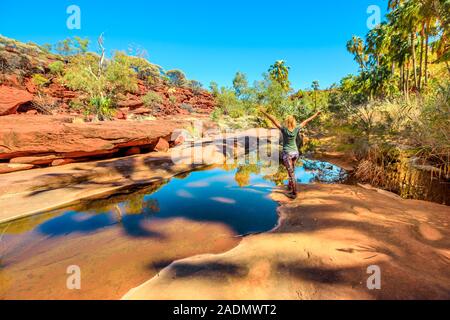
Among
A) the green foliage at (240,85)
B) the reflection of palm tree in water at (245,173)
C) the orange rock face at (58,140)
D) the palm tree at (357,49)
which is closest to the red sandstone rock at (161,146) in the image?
the orange rock face at (58,140)

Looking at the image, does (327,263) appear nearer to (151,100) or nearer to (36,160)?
(36,160)

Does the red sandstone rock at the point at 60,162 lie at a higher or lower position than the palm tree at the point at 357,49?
lower

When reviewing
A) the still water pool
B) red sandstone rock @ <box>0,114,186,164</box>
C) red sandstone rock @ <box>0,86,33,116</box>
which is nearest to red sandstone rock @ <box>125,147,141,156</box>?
red sandstone rock @ <box>0,114,186,164</box>

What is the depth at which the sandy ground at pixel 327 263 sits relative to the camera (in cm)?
199

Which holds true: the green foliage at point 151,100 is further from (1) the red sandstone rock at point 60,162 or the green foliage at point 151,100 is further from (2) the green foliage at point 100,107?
(1) the red sandstone rock at point 60,162

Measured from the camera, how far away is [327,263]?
244cm

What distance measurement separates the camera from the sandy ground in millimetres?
1986

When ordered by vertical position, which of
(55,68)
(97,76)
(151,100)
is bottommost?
(151,100)

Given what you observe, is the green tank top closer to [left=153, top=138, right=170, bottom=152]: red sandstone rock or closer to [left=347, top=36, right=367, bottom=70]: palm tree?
[left=153, top=138, right=170, bottom=152]: red sandstone rock

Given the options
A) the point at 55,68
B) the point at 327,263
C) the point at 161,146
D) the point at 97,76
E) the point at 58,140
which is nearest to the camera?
the point at 327,263

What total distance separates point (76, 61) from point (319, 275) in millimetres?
30535

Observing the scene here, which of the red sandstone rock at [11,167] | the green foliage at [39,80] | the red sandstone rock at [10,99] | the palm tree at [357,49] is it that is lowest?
the red sandstone rock at [11,167]

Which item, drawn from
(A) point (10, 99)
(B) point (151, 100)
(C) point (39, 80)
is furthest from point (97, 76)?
(A) point (10, 99)

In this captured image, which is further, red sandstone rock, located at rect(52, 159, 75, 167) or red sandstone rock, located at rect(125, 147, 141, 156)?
red sandstone rock, located at rect(125, 147, 141, 156)
